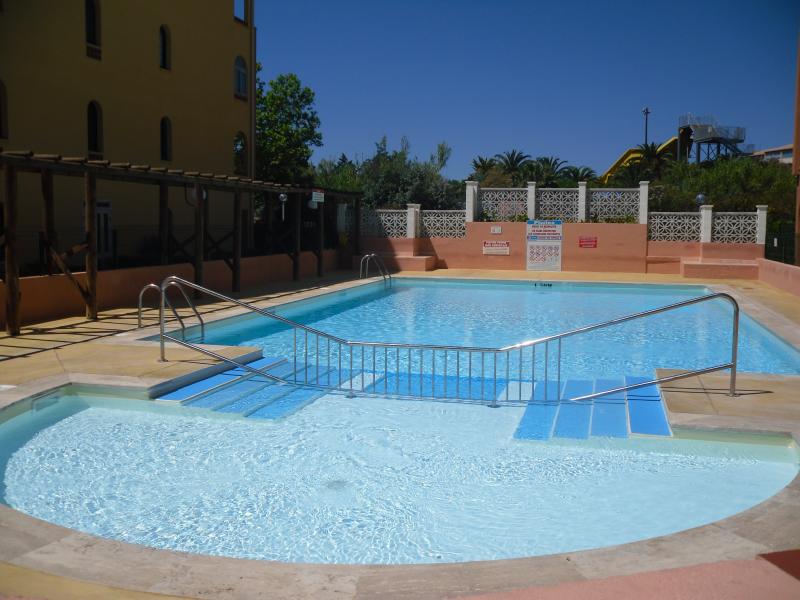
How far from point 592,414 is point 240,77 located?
2124 cm

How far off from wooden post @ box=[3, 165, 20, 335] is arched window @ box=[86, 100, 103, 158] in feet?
23.8

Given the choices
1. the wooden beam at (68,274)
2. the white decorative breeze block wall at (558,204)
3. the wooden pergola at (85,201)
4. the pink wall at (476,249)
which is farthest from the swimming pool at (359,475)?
the white decorative breeze block wall at (558,204)

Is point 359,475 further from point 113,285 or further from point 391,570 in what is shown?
point 113,285

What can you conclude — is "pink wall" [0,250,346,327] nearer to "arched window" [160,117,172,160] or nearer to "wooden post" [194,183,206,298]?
"wooden post" [194,183,206,298]

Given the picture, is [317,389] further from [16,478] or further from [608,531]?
[608,531]

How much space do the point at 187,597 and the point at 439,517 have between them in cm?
250

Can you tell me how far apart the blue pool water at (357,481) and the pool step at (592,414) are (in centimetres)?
22

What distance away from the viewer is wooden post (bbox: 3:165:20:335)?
453 inches

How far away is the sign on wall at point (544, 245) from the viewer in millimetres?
27469

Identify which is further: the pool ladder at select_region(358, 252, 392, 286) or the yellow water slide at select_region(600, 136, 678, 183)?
the yellow water slide at select_region(600, 136, 678, 183)

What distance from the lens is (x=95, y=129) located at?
61.6ft

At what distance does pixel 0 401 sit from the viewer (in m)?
7.57

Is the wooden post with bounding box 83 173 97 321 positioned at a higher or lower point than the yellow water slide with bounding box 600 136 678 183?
lower

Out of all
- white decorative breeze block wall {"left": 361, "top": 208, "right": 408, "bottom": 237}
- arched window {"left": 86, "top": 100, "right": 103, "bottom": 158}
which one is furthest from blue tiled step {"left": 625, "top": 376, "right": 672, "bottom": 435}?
white decorative breeze block wall {"left": 361, "top": 208, "right": 408, "bottom": 237}
